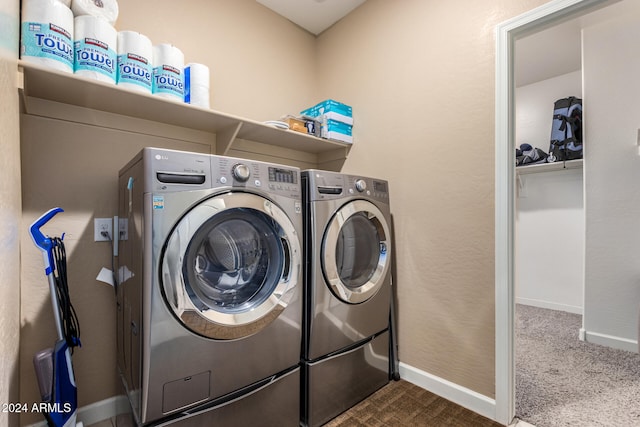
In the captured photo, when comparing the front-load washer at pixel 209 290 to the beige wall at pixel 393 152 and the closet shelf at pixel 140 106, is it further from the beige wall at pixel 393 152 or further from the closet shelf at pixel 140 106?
the closet shelf at pixel 140 106

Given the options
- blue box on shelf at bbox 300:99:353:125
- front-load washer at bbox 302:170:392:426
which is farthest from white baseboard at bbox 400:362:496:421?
blue box on shelf at bbox 300:99:353:125

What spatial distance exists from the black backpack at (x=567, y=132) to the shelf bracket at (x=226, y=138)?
3.30 m

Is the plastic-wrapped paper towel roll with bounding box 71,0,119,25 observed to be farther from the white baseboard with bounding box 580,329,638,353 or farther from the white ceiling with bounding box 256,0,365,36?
the white baseboard with bounding box 580,329,638,353

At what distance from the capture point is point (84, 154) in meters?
1.51

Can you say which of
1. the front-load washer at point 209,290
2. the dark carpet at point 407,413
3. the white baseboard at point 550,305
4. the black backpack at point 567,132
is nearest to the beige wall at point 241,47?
the front-load washer at point 209,290

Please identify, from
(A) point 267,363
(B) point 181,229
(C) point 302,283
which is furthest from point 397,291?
(B) point 181,229

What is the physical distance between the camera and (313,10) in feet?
7.76

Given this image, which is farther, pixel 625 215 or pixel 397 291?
pixel 625 215

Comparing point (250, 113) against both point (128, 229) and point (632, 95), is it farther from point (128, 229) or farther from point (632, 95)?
point (632, 95)

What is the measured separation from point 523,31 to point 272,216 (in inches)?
62.4

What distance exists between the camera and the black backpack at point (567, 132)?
3104mm

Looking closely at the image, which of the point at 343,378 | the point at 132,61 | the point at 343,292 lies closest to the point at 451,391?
the point at 343,378

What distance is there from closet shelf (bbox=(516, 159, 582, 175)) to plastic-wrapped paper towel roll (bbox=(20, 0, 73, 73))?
4.02 metres

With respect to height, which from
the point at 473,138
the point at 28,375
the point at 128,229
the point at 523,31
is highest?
the point at 523,31
